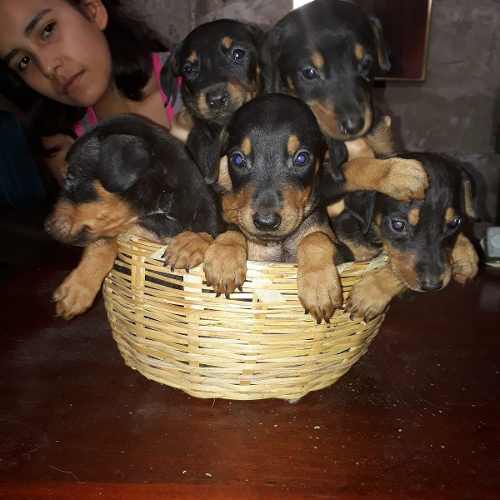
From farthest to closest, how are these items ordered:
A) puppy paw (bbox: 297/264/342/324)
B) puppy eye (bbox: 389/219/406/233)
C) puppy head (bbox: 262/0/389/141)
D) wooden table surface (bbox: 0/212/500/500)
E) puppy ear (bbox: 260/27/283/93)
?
1. puppy ear (bbox: 260/27/283/93)
2. puppy head (bbox: 262/0/389/141)
3. puppy eye (bbox: 389/219/406/233)
4. puppy paw (bbox: 297/264/342/324)
5. wooden table surface (bbox: 0/212/500/500)

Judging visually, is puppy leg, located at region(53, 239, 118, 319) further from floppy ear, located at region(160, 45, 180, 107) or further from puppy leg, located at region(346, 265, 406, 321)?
floppy ear, located at region(160, 45, 180, 107)

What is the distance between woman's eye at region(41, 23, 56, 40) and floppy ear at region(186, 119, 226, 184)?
996mm

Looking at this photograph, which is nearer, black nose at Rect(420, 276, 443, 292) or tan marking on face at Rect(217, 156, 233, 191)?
black nose at Rect(420, 276, 443, 292)

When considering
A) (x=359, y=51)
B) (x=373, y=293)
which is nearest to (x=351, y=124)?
(x=359, y=51)

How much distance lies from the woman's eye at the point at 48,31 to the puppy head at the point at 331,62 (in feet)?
4.14

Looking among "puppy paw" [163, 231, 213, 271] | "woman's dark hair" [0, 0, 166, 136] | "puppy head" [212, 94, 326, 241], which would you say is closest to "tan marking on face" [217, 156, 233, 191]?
"puppy head" [212, 94, 326, 241]

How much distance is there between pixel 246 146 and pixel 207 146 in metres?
0.46

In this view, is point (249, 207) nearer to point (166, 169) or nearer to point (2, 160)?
point (166, 169)

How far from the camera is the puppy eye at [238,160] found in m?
1.80

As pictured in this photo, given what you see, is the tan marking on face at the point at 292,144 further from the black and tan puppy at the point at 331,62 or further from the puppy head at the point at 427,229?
the puppy head at the point at 427,229

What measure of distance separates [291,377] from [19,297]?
1349mm

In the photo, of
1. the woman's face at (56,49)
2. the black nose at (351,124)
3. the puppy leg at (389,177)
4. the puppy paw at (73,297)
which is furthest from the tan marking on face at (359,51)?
the woman's face at (56,49)

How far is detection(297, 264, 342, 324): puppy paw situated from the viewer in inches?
57.5

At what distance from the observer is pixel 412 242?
5.88 ft
